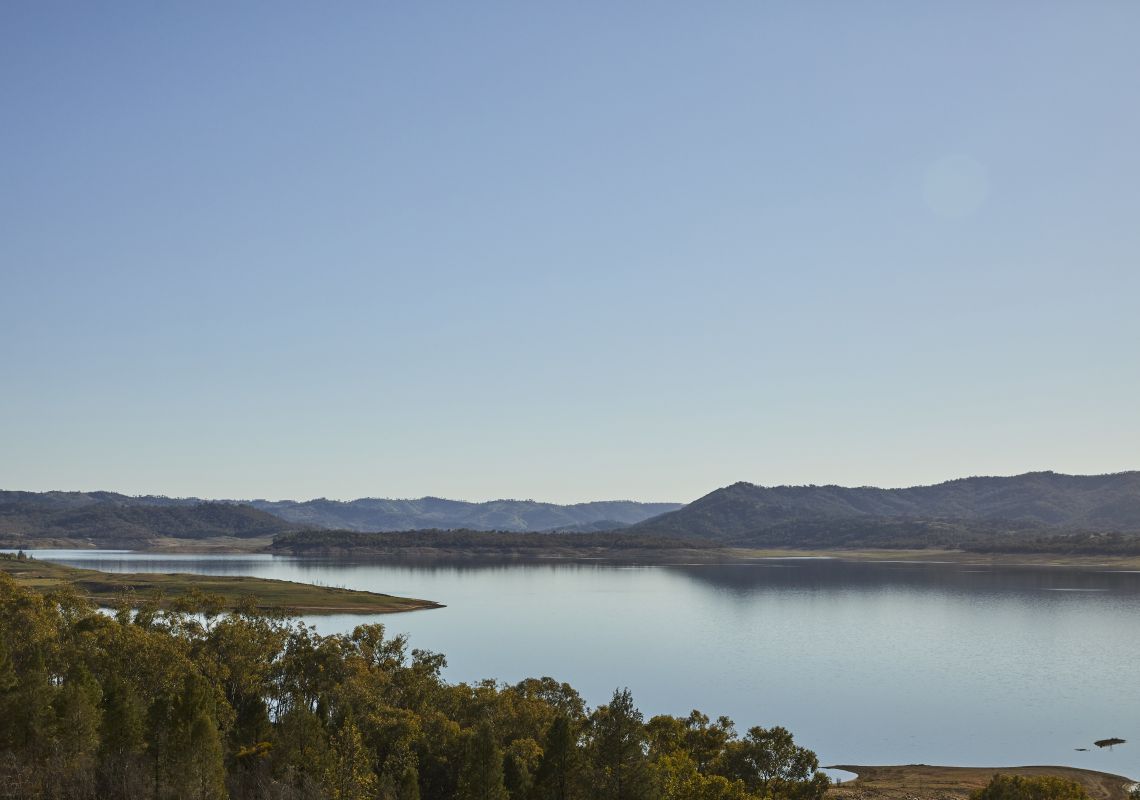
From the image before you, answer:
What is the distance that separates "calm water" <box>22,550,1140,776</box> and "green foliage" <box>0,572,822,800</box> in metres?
22.0

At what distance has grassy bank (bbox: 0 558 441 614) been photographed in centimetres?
14262

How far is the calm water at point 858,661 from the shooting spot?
6969 centimetres

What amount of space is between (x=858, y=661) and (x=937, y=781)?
45.5 metres

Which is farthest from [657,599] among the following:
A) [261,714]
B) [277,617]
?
[261,714]

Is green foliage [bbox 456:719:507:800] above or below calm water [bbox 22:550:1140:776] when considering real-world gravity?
above

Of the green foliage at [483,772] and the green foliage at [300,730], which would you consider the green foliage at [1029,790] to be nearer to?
the green foliage at [300,730]

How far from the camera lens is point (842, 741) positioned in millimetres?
67125

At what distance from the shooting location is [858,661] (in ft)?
331

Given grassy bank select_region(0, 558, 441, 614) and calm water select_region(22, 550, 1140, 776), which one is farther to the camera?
grassy bank select_region(0, 558, 441, 614)

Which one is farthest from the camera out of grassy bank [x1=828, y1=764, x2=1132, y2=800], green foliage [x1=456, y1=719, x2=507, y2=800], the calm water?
the calm water

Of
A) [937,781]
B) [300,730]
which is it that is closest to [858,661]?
[937,781]

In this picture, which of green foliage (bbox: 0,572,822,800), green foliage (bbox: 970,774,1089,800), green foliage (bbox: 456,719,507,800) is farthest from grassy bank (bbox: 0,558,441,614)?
green foliage (bbox: 970,774,1089,800)

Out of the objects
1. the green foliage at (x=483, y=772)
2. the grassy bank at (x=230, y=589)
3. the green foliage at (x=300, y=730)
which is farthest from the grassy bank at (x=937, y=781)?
the grassy bank at (x=230, y=589)

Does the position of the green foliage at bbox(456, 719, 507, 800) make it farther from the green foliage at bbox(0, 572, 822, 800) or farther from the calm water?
the calm water
